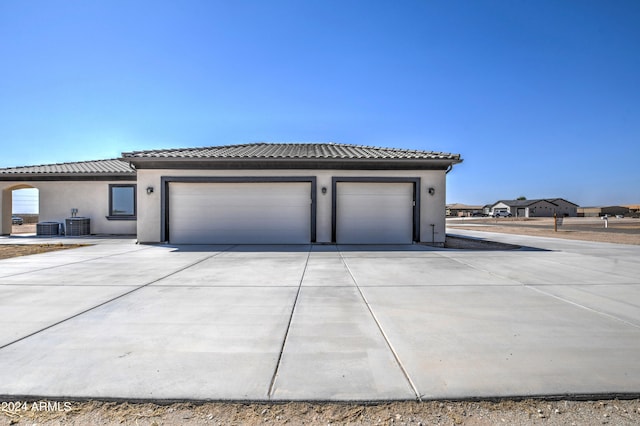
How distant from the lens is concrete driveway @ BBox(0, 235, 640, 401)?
7.64 ft

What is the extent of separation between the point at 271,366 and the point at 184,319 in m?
1.60

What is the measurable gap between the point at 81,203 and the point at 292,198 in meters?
10.6

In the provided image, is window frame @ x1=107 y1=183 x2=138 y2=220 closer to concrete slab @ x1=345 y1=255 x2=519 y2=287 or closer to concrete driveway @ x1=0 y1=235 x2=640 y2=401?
concrete driveway @ x1=0 y1=235 x2=640 y2=401

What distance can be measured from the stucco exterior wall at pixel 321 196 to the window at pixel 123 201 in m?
3.74

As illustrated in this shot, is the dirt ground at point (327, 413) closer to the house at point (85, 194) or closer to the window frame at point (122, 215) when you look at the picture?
the window frame at point (122, 215)

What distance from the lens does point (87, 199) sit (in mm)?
14000

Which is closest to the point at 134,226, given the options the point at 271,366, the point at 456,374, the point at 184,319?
the point at 184,319

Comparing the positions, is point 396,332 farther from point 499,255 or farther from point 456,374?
point 499,255

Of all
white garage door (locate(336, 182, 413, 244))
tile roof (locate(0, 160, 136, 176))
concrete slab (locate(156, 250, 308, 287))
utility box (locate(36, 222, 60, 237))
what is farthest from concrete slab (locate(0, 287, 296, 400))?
utility box (locate(36, 222, 60, 237))

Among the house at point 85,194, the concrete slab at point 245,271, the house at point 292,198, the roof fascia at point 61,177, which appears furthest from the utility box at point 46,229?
the concrete slab at point 245,271

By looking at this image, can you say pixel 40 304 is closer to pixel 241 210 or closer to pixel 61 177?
pixel 241 210

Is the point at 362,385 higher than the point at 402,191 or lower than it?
Result: lower

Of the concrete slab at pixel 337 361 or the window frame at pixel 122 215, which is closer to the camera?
the concrete slab at pixel 337 361

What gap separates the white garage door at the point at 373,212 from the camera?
11.1 metres
